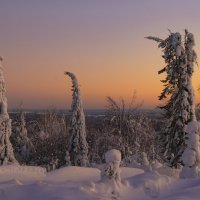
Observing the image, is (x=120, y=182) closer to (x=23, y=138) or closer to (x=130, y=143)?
(x=130, y=143)

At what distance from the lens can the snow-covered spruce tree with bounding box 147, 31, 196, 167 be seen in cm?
2722

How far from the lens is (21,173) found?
1498 centimetres

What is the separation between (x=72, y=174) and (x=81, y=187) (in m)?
3.50

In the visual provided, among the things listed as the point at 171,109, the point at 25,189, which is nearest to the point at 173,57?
the point at 171,109

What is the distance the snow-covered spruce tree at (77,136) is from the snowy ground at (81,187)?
30859mm

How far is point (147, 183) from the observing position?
1311 centimetres

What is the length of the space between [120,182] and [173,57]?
16.3 metres

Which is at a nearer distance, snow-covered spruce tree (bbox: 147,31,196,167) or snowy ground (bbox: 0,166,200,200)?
snowy ground (bbox: 0,166,200,200)

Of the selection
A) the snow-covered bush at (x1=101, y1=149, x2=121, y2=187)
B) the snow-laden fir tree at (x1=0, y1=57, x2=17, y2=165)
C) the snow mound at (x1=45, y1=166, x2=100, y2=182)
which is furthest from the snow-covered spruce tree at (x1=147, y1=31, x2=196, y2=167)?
the snow-covered bush at (x1=101, y1=149, x2=121, y2=187)

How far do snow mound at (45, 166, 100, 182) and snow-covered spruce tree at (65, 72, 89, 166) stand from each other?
30830mm

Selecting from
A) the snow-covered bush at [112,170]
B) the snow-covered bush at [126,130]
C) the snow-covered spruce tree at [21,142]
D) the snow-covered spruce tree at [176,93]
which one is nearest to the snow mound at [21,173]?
the snow-covered bush at [112,170]

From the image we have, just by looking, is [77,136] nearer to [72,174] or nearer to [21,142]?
[21,142]

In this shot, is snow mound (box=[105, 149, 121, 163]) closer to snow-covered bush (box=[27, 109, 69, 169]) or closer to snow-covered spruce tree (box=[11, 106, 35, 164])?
snow-covered bush (box=[27, 109, 69, 169])

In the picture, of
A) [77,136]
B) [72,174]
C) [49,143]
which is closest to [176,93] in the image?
[72,174]
